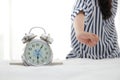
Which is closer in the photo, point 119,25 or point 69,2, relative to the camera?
point 119,25

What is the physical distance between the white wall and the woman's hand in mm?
727

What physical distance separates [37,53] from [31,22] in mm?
1506

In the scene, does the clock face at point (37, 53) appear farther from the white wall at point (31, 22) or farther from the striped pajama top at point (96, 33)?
the white wall at point (31, 22)

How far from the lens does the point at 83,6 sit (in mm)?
1581

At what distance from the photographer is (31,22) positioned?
249cm

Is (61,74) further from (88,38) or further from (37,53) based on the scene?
(88,38)

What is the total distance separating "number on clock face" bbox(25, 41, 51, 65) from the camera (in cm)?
101

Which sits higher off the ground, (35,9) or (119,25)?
(35,9)

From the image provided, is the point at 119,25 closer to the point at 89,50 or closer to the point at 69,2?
the point at 69,2

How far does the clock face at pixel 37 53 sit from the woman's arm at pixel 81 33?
1.71 feet

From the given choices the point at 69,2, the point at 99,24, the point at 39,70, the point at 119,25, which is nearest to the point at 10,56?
the point at 69,2

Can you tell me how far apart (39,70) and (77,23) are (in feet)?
2.46

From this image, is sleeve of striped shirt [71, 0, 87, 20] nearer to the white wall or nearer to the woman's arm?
the woman's arm

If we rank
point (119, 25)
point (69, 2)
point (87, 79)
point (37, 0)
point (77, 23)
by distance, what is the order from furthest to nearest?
point (37, 0) → point (69, 2) → point (119, 25) → point (77, 23) → point (87, 79)
